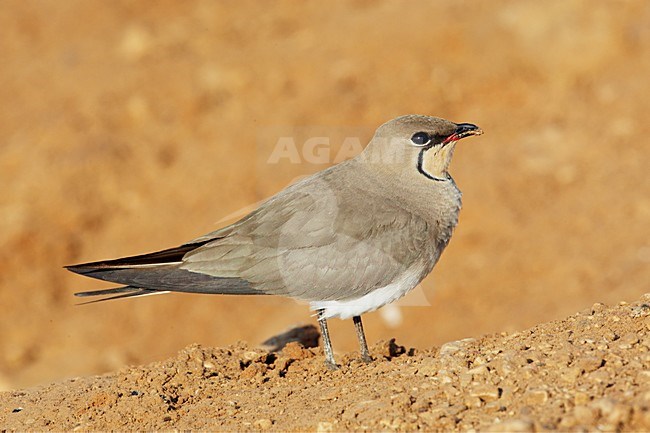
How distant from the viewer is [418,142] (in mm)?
7086

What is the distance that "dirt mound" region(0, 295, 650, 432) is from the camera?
4.79 meters

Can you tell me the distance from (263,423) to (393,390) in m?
0.84

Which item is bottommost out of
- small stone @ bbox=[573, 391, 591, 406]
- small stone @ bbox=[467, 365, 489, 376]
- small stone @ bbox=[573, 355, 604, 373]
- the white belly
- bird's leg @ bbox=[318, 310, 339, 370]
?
small stone @ bbox=[573, 391, 591, 406]

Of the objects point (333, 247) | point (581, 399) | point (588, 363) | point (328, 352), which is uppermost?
point (333, 247)

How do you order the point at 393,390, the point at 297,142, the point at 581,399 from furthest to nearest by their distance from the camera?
the point at 297,142 → the point at 393,390 → the point at 581,399

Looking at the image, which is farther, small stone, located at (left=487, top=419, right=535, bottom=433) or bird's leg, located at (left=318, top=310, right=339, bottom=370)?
bird's leg, located at (left=318, top=310, right=339, bottom=370)

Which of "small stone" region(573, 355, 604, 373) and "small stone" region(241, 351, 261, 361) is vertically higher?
"small stone" region(241, 351, 261, 361)

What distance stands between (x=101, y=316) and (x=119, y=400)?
7.00 metres

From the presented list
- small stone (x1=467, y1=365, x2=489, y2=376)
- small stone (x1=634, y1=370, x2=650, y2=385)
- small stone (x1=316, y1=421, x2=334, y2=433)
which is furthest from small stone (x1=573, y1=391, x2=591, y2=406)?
small stone (x1=316, y1=421, x2=334, y2=433)

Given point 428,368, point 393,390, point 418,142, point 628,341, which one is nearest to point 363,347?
point 428,368

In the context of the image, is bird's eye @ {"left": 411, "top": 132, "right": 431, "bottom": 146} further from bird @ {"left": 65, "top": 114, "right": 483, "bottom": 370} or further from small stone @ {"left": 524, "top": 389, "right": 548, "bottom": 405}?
small stone @ {"left": 524, "top": 389, "right": 548, "bottom": 405}

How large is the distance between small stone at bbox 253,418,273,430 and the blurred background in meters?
5.75

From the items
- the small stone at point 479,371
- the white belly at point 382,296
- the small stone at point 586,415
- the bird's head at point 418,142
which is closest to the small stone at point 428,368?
the small stone at point 479,371

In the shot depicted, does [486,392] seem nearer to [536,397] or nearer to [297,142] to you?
[536,397]
